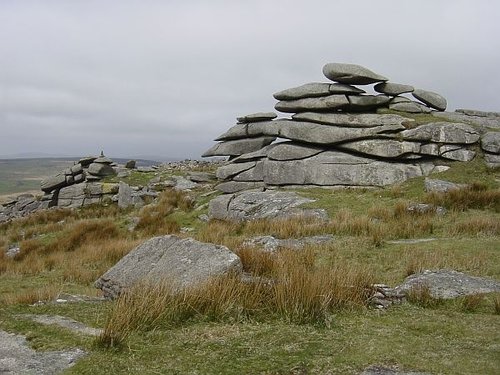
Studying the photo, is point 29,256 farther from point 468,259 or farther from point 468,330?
point 468,330

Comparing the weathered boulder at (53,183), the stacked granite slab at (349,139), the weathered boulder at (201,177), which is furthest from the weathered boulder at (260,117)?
the weathered boulder at (53,183)

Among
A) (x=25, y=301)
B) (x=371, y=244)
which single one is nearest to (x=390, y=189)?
(x=371, y=244)

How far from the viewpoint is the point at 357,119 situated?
72.5 feet

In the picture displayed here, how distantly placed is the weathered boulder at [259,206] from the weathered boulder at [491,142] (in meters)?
8.26

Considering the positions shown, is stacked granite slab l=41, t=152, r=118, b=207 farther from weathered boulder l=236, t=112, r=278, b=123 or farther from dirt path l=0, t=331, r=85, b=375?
dirt path l=0, t=331, r=85, b=375

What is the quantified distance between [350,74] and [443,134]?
15.8 ft

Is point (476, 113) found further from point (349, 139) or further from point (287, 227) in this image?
point (287, 227)

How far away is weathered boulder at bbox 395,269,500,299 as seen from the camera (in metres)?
7.22

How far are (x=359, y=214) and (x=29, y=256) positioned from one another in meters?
11.1

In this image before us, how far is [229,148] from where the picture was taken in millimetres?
25984

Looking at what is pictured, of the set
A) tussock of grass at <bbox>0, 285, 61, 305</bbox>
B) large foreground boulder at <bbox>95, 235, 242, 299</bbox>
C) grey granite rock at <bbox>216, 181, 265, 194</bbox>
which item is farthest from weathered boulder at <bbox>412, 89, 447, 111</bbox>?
tussock of grass at <bbox>0, 285, 61, 305</bbox>

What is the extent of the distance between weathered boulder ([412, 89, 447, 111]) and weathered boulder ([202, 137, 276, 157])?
7481 millimetres

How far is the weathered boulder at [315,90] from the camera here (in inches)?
890

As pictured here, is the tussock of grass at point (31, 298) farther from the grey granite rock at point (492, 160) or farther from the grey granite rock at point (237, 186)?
the grey granite rock at point (492, 160)
